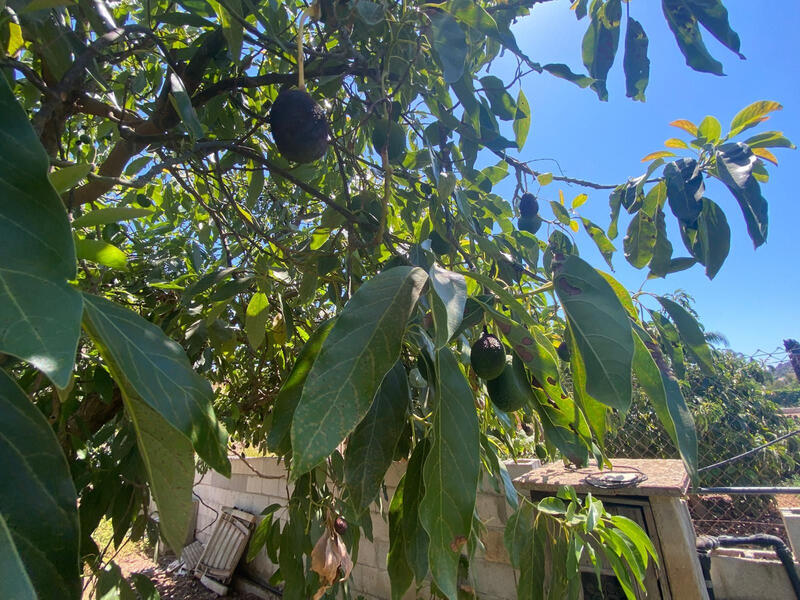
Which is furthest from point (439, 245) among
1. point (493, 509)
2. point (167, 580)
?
point (167, 580)

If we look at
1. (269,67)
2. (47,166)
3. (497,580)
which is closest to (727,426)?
(497,580)

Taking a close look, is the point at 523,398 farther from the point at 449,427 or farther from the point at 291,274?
the point at 291,274

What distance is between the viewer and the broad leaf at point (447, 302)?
391 millimetres

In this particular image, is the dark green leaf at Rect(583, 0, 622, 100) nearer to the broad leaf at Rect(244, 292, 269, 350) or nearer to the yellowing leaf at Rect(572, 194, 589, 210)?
the yellowing leaf at Rect(572, 194, 589, 210)

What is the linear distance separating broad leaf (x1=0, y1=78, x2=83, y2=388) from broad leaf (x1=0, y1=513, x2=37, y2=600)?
13 centimetres

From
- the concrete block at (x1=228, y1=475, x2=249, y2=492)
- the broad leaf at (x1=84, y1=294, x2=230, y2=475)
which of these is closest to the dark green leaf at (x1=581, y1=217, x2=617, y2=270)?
the broad leaf at (x1=84, y1=294, x2=230, y2=475)

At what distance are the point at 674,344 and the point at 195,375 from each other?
3.34ft

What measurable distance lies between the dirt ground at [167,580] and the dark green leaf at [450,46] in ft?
14.4

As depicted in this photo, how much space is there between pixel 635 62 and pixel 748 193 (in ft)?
1.31

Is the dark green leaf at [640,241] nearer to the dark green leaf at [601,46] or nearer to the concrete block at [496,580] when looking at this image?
A: the dark green leaf at [601,46]

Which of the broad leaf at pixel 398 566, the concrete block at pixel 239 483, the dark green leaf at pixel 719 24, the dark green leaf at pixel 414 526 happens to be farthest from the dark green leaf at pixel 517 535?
the concrete block at pixel 239 483

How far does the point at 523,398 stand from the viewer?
A: 0.75 meters

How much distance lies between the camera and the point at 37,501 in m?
0.32

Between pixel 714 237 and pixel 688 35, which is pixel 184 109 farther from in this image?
pixel 714 237
